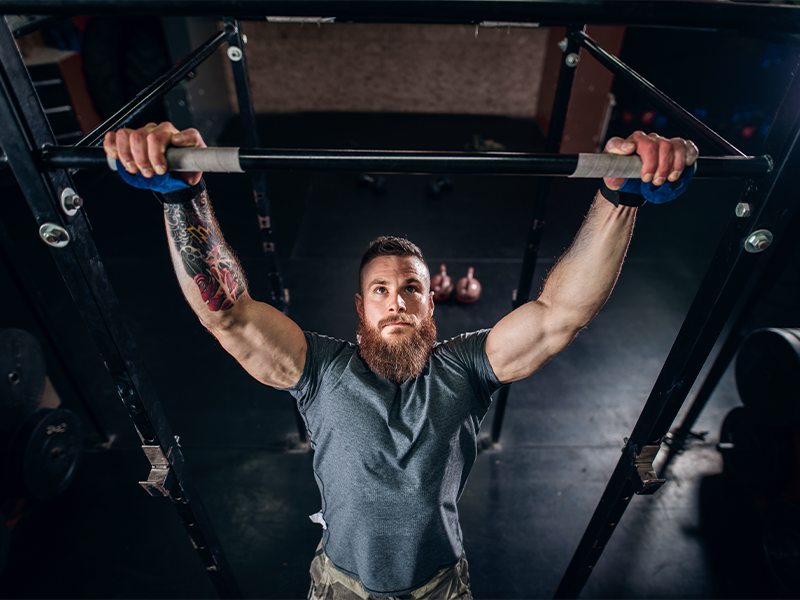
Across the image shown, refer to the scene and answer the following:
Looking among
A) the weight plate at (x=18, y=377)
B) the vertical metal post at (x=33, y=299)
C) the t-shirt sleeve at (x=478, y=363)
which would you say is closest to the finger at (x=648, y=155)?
the t-shirt sleeve at (x=478, y=363)

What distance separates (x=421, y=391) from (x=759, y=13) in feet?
3.85

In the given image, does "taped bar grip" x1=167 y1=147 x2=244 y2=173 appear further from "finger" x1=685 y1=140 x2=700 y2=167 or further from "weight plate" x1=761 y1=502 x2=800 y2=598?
"weight plate" x1=761 y1=502 x2=800 y2=598

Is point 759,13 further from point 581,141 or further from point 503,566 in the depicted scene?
point 581,141

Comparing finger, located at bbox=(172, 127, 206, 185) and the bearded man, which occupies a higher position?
finger, located at bbox=(172, 127, 206, 185)

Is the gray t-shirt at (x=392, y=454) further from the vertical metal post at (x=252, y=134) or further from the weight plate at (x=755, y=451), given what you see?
the weight plate at (x=755, y=451)

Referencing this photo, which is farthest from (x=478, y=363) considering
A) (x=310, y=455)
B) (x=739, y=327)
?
(x=739, y=327)

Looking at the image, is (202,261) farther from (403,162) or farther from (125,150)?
(403,162)

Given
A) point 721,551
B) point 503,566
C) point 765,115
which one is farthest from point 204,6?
point 765,115

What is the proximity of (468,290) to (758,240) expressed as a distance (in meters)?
2.96

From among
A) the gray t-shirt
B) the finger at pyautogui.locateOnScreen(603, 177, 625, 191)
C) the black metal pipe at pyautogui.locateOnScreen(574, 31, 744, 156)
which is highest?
the black metal pipe at pyautogui.locateOnScreen(574, 31, 744, 156)

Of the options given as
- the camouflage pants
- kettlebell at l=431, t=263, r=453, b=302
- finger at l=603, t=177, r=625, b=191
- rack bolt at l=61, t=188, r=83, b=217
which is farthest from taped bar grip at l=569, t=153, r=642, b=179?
kettlebell at l=431, t=263, r=453, b=302

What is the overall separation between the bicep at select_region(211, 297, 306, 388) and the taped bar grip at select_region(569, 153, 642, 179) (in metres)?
0.92

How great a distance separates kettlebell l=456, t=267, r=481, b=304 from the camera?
12.8 ft

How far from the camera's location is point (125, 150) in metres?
0.88
